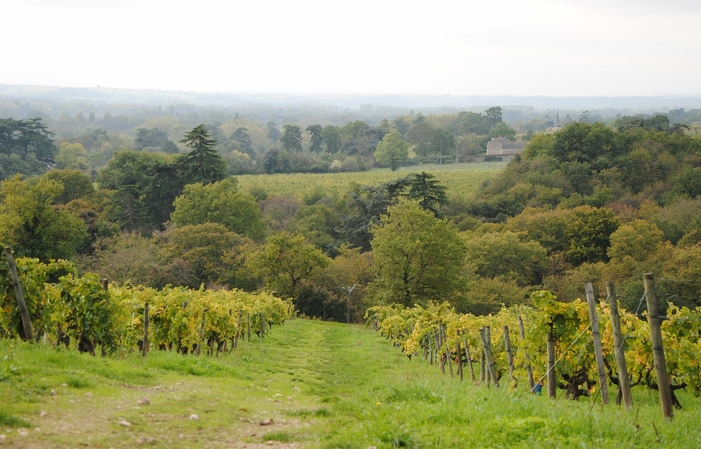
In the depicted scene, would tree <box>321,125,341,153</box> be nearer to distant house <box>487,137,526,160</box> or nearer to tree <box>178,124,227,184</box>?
distant house <box>487,137,526,160</box>

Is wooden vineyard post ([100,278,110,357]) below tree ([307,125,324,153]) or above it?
above

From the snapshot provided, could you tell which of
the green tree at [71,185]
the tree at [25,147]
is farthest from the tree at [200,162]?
the tree at [25,147]

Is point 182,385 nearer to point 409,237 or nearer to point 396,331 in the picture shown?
point 396,331

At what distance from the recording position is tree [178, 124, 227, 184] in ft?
239

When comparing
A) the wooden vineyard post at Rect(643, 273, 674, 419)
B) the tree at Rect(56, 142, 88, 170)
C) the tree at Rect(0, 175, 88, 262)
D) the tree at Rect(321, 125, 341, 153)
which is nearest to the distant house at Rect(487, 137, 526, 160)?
the tree at Rect(321, 125, 341, 153)

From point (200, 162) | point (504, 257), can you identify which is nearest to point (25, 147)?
point (200, 162)

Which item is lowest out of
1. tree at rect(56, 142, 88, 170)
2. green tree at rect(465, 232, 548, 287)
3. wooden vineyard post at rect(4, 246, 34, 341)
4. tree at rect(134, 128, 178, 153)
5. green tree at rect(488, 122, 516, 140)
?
green tree at rect(465, 232, 548, 287)

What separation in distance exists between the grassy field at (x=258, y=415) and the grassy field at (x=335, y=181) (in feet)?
226

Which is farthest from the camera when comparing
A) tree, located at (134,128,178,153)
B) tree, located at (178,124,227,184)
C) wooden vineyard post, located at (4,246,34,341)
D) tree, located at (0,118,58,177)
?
tree, located at (134,128,178,153)

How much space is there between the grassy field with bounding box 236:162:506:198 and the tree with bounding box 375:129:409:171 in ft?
Answer: 18.5

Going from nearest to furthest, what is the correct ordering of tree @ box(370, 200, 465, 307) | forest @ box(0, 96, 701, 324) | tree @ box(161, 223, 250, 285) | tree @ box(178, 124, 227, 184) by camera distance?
tree @ box(370, 200, 465, 307), forest @ box(0, 96, 701, 324), tree @ box(161, 223, 250, 285), tree @ box(178, 124, 227, 184)

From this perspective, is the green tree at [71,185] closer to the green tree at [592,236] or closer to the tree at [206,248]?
the tree at [206,248]

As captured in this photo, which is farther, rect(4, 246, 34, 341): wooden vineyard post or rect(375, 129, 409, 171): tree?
rect(375, 129, 409, 171): tree

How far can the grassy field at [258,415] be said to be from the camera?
7188mm
